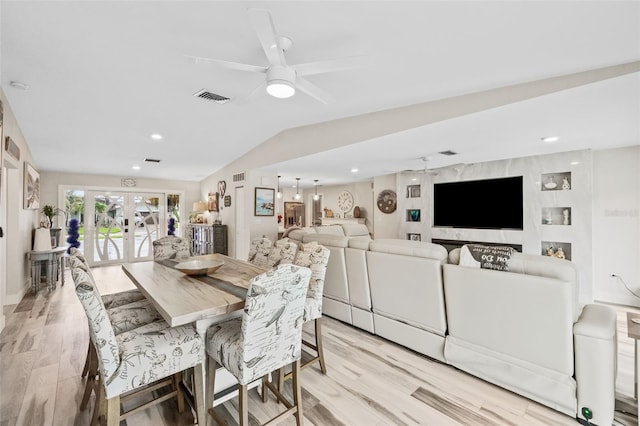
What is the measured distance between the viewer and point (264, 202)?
19.0 feet

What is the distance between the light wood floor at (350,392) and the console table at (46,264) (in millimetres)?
2114

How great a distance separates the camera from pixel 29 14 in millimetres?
1871

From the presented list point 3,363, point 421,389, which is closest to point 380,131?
point 421,389

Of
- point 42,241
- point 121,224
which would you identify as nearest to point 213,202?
point 121,224

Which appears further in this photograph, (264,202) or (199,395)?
(264,202)

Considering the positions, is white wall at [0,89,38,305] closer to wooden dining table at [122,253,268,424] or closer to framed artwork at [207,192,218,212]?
wooden dining table at [122,253,268,424]

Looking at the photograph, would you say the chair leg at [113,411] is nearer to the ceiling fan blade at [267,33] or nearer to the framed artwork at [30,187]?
Result: the ceiling fan blade at [267,33]

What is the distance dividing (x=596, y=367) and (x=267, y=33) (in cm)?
283

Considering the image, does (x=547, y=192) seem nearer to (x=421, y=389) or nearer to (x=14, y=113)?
(x=421, y=389)

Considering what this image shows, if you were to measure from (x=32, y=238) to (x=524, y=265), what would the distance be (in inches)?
292

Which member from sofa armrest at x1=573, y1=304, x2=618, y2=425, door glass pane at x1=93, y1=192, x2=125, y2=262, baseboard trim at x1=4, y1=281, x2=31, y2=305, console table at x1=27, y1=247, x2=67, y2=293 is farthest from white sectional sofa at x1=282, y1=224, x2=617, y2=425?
door glass pane at x1=93, y1=192, x2=125, y2=262

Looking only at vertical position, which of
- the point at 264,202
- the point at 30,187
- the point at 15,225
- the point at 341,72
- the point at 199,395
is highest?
the point at 341,72

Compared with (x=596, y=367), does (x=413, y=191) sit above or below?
above

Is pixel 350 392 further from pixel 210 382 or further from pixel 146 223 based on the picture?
pixel 146 223
